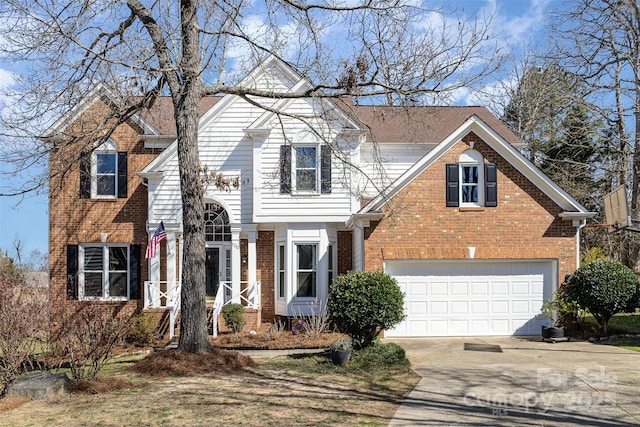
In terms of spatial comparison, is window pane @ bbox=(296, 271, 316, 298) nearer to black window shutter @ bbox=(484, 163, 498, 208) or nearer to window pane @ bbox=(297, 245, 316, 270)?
window pane @ bbox=(297, 245, 316, 270)

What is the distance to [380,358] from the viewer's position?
545 inches

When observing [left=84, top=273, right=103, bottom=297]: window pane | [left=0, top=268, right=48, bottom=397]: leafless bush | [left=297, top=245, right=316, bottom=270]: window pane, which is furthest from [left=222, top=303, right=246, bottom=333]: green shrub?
[left=0, top=268, right=48, bottom=397]: leafless bush

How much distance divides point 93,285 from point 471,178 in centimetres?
1278

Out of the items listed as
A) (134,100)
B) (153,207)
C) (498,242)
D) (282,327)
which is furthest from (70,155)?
(498,242)

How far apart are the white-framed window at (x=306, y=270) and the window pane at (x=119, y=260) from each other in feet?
19.7

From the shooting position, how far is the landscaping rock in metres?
10.8

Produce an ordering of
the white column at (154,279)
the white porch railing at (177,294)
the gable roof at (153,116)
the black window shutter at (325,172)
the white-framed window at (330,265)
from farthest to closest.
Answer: the white-framed window at (330,265), the white column at (154,279), the black window shutter at (325,172), the white porch railing at (177,294), the gable roof at (153,116)

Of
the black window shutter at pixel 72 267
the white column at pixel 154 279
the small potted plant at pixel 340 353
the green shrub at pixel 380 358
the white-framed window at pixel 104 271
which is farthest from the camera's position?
the white-framed window at pixel 104 271

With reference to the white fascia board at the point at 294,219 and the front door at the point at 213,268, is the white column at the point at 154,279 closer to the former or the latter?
the front door at the point at 213,268

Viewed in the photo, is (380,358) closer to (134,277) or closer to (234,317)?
(234,317)

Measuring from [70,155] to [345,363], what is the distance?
26.8ft

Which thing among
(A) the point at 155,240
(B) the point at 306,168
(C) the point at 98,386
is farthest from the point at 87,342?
(B) the point at 306,168

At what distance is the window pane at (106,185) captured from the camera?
71.5 feet

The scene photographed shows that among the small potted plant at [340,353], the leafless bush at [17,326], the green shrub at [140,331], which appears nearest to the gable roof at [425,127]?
the small potted plant at [340,353]
